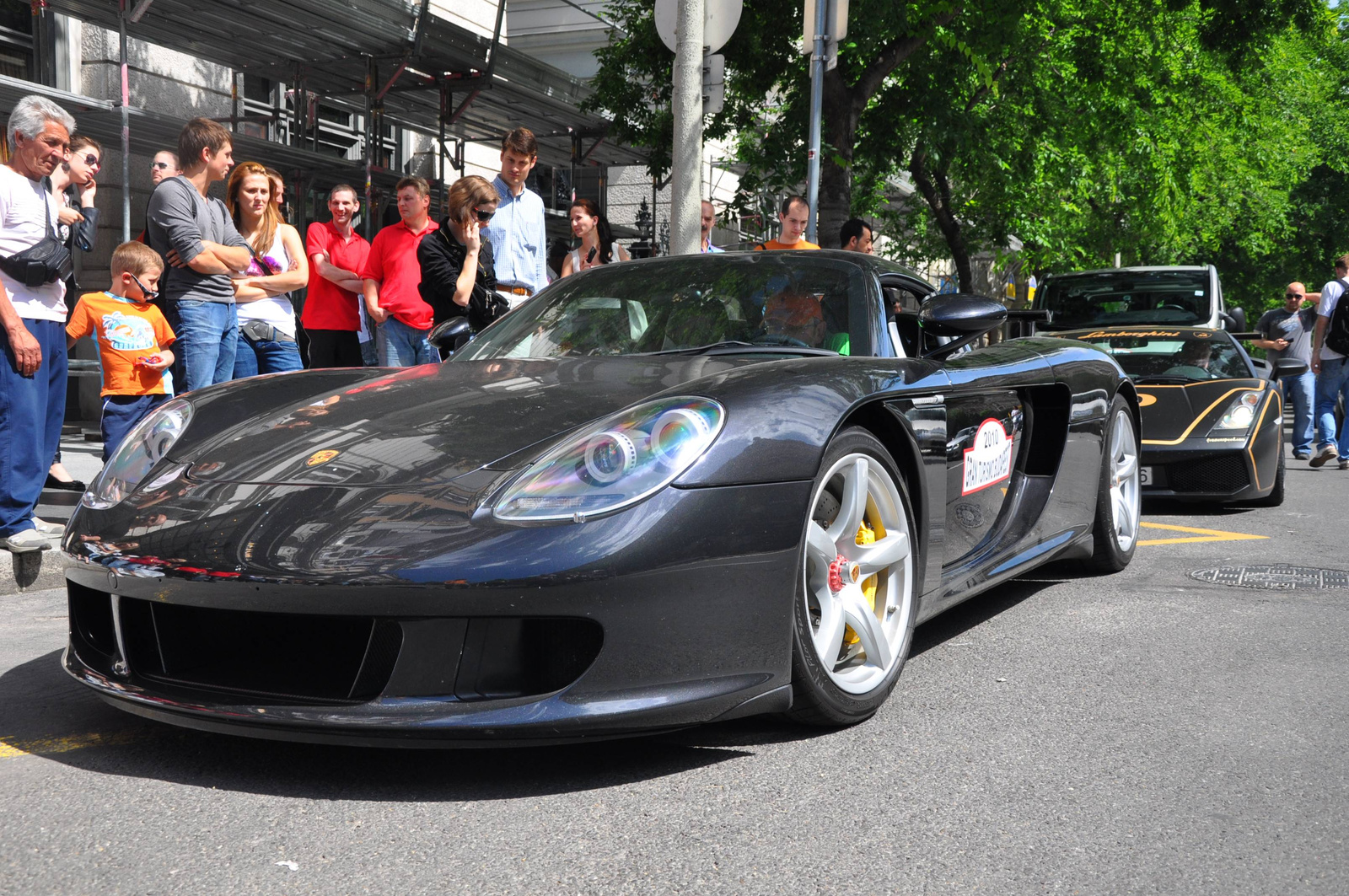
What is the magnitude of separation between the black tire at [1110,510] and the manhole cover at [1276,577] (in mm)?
308

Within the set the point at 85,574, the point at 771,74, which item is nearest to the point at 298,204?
the point at 771,74

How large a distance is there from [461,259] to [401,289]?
360mm

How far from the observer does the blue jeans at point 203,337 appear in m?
5.77

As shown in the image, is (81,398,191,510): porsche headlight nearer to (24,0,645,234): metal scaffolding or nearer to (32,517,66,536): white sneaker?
(32,517,66,536): white sneaker

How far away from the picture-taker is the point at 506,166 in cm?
722

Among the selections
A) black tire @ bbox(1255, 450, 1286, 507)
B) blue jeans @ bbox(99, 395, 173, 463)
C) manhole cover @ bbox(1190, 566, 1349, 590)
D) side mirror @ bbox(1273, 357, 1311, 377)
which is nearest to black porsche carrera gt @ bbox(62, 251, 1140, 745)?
manhole cover @ bbox(1190, 566, 1349, 590)

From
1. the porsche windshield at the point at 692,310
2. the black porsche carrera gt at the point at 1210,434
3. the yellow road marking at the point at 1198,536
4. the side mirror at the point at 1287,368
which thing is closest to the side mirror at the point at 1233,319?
the side mirror at the point at 1287,368

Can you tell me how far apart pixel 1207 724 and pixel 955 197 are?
69.1 feet

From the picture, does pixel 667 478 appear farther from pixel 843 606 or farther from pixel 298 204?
pixel 298 204

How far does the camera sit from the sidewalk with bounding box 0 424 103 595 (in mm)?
4898

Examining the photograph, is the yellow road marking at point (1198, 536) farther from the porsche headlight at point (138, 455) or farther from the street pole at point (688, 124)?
the porsche headlight at point (138, 455)

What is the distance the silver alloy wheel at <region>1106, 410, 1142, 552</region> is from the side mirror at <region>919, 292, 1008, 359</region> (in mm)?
1567

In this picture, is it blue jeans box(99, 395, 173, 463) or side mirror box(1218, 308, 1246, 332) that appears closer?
blue jeans box(99, 395, 173, 463)

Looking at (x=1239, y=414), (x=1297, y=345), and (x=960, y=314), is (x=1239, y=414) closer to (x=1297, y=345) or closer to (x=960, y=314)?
(x=960, y=314)
